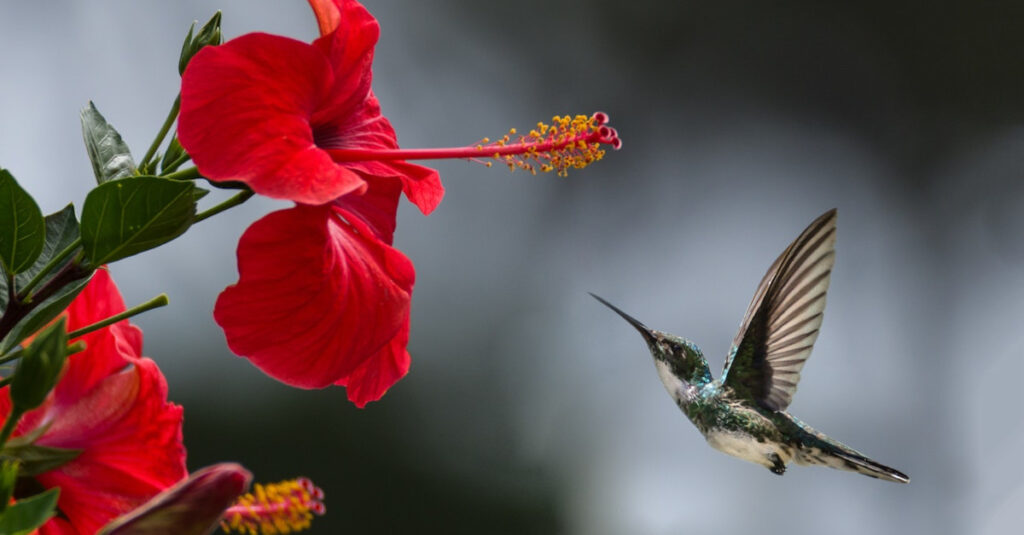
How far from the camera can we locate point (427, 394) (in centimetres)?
528

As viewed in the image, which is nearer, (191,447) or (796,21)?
(191,447)

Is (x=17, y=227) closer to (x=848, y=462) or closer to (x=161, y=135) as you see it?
(x=161, y=135)

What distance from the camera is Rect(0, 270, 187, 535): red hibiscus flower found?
0.62m

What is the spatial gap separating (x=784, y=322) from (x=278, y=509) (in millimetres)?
1069

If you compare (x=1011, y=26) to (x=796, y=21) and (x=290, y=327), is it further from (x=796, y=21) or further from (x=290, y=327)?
(x=290, y=327)

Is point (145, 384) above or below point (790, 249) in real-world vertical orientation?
below

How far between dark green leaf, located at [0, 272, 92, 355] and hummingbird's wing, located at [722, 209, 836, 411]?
100cm

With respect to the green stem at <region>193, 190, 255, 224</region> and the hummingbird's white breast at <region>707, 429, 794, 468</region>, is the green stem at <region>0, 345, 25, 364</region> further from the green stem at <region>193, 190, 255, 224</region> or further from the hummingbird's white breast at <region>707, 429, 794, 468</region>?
the hummingbird's white breast at <region>707, 429, 794, 468</region>

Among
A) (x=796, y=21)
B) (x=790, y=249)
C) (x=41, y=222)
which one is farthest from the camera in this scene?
(x=796, y=21)

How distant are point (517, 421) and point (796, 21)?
3.08 meters

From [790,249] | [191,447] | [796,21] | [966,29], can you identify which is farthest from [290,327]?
[966,29]

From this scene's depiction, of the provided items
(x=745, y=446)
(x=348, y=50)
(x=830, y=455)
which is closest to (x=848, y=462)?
(x=830, y=455)

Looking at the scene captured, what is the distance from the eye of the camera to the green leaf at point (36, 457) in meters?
0.58

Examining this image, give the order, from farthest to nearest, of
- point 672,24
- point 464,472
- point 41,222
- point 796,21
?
1. point 672,24
2. point 796,21
3. point 464,472
4. point 41,222
